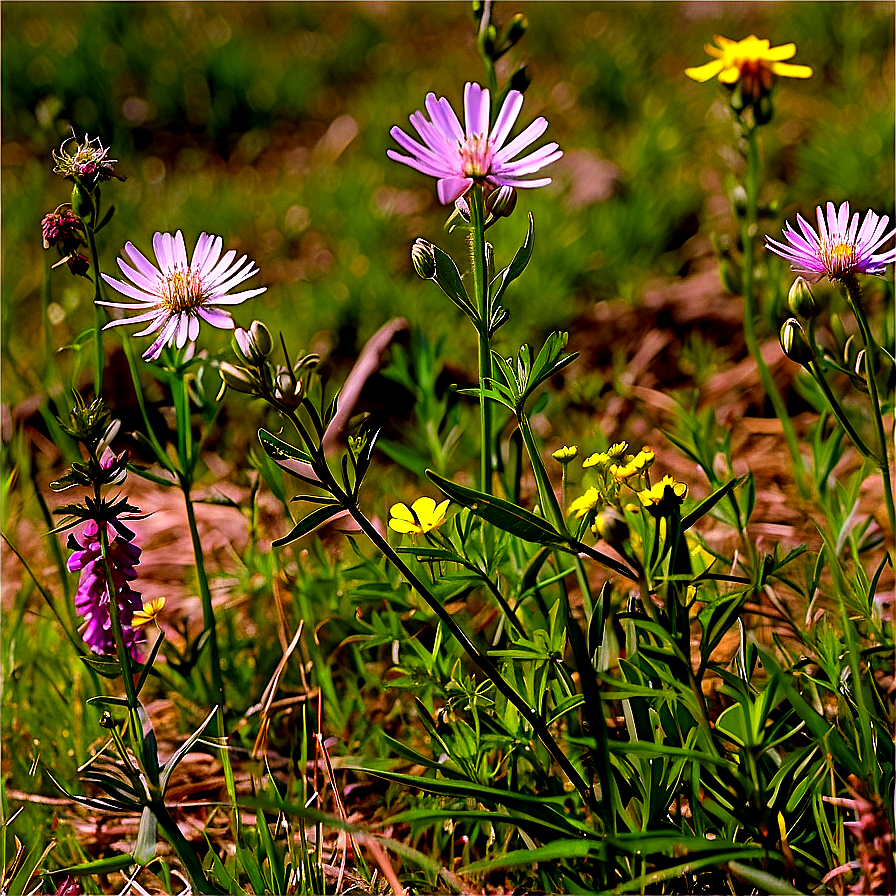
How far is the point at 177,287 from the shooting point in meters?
1.03

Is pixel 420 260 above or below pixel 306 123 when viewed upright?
below

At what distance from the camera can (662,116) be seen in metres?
3.32

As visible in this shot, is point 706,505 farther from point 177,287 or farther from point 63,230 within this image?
point 63,230

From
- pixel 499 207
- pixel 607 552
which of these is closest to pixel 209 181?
pixel 607 552

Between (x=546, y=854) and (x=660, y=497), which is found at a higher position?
(x=660, y=497)

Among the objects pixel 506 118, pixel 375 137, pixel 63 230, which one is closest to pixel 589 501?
pixel 506 118

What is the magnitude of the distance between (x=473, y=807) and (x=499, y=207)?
70 cm

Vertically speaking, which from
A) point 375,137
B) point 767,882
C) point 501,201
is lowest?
point 767,882

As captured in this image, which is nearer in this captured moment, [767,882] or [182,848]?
[767,882]

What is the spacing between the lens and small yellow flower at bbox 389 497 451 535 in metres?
1.08

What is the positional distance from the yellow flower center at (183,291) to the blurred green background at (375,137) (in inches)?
49.3

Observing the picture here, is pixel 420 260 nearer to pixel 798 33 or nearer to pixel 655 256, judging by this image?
pixel 655 256

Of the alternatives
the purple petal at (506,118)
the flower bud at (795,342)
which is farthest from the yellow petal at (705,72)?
the flower bud at (795,342)

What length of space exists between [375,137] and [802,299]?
2.71 m
